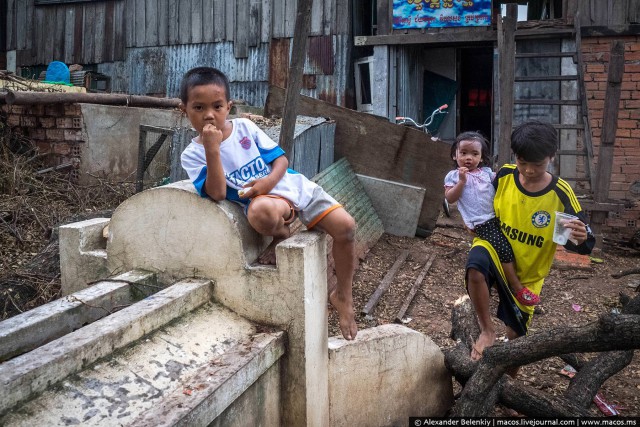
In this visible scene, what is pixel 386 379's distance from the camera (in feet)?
11.6

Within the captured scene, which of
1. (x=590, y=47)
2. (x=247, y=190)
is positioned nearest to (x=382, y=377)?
(x=247, y=190)

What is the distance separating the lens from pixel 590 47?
9797 mm

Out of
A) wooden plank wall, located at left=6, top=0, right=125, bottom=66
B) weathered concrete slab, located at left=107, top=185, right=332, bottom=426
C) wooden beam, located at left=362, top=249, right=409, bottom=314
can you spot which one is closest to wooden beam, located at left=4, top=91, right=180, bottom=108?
wooden beam, located at left=362, top=249, right=409, bottom=314

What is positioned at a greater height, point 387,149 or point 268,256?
point 387,149

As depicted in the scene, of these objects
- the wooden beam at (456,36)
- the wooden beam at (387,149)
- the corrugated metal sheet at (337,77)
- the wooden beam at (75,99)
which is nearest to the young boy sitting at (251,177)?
the wooden beam at (75,99)

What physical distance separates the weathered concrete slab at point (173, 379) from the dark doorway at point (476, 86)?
10.5 meters

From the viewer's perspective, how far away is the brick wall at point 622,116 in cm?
955

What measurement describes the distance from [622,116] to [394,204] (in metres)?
4.53

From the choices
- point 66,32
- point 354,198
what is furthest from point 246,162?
point 66,32

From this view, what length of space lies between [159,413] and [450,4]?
33.2ft

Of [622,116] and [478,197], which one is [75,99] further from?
[622,116]

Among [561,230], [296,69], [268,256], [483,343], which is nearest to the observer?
[268,256]

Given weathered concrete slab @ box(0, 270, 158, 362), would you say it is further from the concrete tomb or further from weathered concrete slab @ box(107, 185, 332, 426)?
weathered concrete slab @ box(107, 185, 332, 426)

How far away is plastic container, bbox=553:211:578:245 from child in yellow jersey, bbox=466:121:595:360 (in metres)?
0.10
